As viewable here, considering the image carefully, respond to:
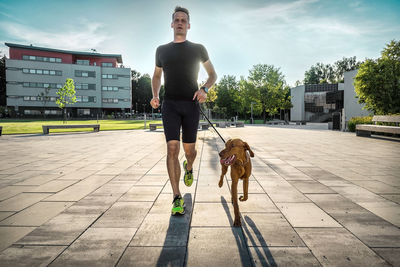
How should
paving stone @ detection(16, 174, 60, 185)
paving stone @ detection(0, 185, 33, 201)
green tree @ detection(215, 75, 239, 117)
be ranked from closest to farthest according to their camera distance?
paving stone @ detection(0, 185, 33, 201) < paving stone @ detection(16, 174, 60, 185) < green tree @ detection(215, 75, 239, 117)

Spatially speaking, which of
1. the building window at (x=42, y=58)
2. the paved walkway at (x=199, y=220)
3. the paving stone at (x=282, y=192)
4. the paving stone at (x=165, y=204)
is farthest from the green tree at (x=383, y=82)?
the building window at (x=42, y=58)

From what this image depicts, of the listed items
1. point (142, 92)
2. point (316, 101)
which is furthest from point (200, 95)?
point (142, 92)

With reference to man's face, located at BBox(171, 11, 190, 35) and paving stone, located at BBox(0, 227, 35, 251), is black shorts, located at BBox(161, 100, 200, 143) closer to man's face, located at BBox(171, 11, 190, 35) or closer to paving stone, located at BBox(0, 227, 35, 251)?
man's face, located at BBox(171, 11, 190, 35)

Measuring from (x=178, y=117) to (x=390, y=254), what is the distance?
2.50 metres

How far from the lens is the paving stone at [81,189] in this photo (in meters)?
3.41

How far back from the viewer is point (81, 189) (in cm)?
380

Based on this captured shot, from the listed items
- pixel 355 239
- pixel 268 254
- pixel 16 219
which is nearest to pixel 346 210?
pixel 355 239

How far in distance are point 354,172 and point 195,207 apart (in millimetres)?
3861

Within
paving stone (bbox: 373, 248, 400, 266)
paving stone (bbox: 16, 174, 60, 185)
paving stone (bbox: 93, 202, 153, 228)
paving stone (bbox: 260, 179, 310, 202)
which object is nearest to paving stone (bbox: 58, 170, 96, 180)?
paving stone (bbox: 16, 174, 60, 185)

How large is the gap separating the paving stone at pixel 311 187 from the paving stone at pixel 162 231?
2084 mm

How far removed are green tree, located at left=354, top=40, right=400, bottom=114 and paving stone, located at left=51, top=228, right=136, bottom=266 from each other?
62.6 feet

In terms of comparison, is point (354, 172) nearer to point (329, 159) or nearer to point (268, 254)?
point (329, 159)

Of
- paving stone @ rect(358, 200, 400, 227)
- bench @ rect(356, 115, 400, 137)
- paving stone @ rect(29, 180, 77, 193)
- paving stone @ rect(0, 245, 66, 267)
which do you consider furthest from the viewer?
bench @ rect(356, 115, 400, 137)

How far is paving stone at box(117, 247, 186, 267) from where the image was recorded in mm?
1819
